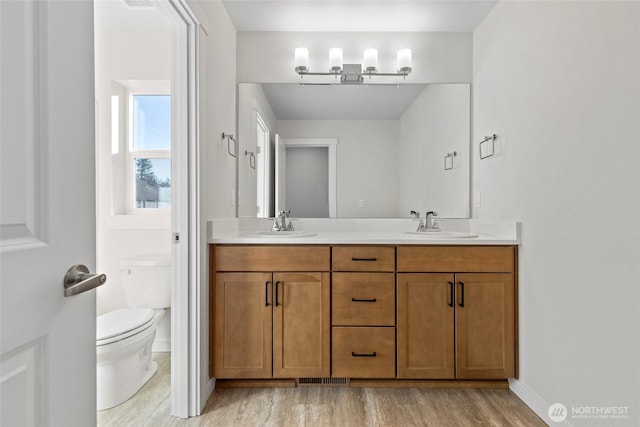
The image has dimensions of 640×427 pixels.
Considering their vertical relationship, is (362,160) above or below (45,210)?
above

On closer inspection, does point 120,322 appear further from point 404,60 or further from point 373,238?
point 404,60

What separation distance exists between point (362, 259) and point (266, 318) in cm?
61

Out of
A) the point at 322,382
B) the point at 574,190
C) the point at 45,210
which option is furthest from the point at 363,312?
the point at 45,210

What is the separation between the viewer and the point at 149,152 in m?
2.61

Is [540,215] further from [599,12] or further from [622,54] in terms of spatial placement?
[599,12]

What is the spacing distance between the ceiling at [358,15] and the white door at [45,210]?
1687mm

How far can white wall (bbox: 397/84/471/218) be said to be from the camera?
8.30ft

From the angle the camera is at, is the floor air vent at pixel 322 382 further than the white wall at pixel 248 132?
No

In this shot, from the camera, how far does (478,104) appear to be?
244 cm

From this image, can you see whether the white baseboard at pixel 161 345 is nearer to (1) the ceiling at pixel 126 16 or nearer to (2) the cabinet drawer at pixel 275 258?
(2) the cabinet drawer at pixel 275 258

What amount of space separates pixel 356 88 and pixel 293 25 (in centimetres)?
59

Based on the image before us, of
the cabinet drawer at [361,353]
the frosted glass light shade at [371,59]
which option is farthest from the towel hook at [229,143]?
the cabinet drawer at [361,353]

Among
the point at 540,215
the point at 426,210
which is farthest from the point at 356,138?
the point at 540,215

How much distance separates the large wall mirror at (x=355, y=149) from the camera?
2.54 m
